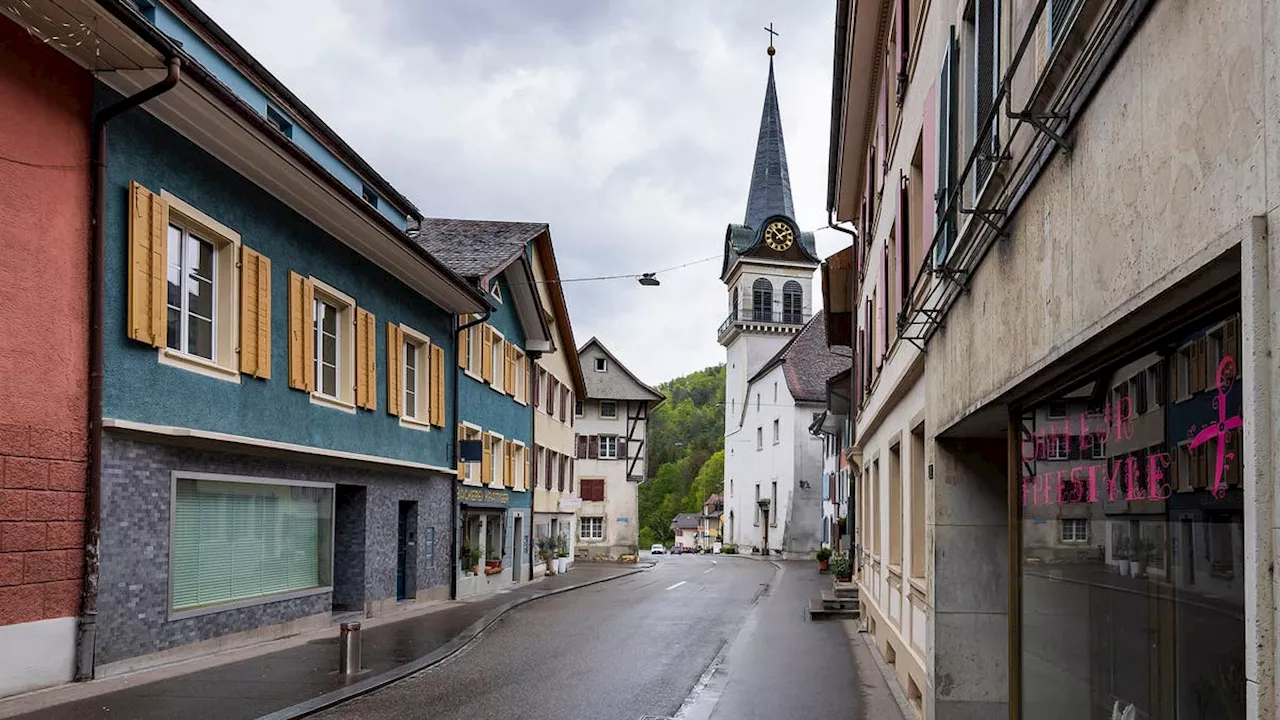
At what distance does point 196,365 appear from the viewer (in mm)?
13125

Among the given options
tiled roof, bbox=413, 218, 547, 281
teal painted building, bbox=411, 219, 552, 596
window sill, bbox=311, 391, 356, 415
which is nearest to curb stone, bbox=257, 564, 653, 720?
window sill, bbox=311, 391, 356, 415

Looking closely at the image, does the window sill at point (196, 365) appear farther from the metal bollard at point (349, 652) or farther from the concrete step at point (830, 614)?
the concrete step at point (830, 614)

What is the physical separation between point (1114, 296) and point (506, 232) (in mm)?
27105

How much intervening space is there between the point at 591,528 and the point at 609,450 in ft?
13.4

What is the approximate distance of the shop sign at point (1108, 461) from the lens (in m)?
3.34

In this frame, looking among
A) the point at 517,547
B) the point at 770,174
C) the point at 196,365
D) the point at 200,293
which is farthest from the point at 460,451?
the point at 770,174

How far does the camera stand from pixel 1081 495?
538 cm

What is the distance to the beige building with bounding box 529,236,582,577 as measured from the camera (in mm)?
33500

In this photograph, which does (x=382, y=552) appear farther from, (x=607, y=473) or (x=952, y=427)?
(x=607, y=473)

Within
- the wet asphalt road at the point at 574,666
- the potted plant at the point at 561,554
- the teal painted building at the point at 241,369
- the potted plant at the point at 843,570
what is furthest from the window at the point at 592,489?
the teal painted building at the point at 241,369

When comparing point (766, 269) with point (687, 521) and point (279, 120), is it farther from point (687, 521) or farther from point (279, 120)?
point (279, 120)

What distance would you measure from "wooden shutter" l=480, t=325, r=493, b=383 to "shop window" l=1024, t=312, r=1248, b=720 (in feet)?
68.8

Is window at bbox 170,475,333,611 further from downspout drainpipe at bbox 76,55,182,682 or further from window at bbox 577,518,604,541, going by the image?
window at bbox 577,518,604,541

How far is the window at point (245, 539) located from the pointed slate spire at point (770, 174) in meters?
63.3
